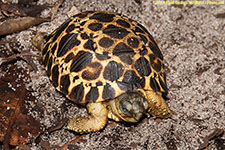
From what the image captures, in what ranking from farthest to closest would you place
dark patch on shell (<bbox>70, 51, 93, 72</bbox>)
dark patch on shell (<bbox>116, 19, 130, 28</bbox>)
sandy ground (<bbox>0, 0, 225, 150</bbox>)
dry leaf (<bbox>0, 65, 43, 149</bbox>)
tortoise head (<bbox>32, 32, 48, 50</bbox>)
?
1. tortoise head (<bbox>32, 32, 48, 50</bbox>)
2. dark patch on shell (<bbox>116, 19, 130, 28</bbox>)
3. sandy ground (<bbox>0, 0, 225, 150</bbox>)
4. dark patch on shell (<bbox>70, 51, 93, 72</bbox>)
5. dry leaf (<bbox>0, 65, 43, 149</bbox>)

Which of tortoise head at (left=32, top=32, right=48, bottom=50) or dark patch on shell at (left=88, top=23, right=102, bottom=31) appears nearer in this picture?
dark patch on shell at (left=88, top=23, right=102, bottom=31)

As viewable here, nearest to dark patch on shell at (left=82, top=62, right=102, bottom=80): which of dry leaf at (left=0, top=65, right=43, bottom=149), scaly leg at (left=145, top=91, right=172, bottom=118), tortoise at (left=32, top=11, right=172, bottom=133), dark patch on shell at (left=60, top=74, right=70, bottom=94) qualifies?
tortoise at (left=32, top=11, right=172, bottom=133)

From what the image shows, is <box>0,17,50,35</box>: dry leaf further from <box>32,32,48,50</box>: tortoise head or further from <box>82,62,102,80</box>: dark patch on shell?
<box>82,62,102,80</box>: dark patch on shell

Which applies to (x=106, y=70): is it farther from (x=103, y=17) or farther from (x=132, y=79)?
(x=103, y=17)

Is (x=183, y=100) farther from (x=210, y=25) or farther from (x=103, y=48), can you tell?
(x=210, y=25)

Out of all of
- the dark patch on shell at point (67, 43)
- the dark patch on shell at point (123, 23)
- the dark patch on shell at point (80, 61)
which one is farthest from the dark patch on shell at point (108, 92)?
the dark patch on shell at point (123, 23)

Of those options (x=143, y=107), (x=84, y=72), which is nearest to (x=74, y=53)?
(x=84, y=72)

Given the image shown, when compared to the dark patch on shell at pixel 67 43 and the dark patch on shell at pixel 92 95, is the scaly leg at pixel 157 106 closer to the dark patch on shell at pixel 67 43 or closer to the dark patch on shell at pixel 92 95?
the dark patch on shell at pixel 92 95
